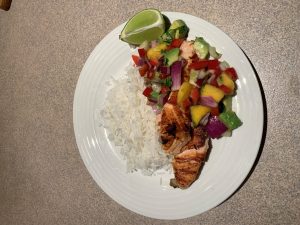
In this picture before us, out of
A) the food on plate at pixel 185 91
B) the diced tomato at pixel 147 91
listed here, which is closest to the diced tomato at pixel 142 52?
the food on plate at pixel 185 91

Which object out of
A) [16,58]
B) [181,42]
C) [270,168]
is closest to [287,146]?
[270,168]

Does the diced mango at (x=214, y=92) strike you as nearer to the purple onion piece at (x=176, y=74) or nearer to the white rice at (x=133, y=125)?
the purple onion piece at (x=176, y=74)

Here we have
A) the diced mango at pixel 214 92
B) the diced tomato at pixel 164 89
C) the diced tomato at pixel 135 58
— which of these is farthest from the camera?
the diced tomato at pixel 135 58

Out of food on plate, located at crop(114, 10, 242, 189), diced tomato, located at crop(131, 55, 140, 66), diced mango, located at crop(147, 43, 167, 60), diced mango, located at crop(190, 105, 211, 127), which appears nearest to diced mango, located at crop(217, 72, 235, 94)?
food on plate, located at crop(114, 10, 242, 189)

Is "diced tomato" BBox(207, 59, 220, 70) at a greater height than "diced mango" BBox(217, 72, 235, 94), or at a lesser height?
greater

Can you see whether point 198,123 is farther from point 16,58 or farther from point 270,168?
point 16,58

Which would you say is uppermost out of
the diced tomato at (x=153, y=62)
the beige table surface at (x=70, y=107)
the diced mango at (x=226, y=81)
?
the diced mango at (x=226, y=81)

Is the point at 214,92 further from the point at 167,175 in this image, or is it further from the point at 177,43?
the point at 167,175

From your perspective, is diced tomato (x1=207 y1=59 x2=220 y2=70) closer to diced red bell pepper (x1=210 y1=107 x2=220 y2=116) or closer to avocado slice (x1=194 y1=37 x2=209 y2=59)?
avocado slice (x1=194 y1=37 x2=209 y2=59)
